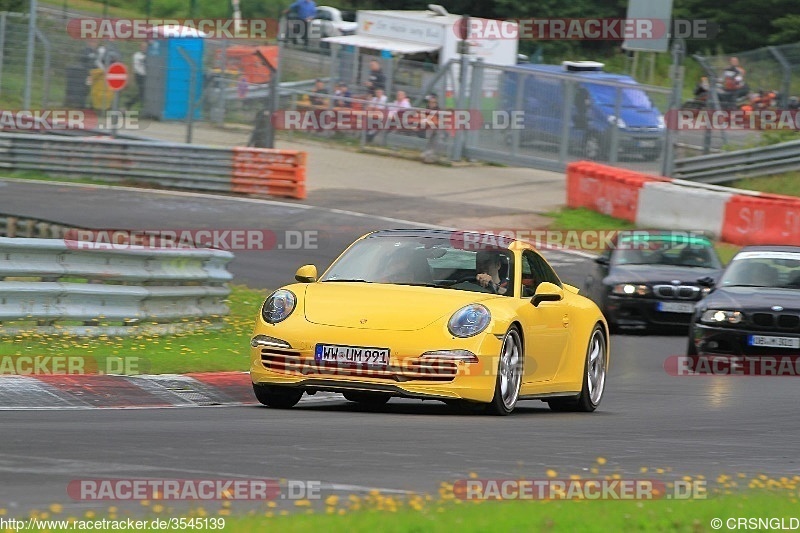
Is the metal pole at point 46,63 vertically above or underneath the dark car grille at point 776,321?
above

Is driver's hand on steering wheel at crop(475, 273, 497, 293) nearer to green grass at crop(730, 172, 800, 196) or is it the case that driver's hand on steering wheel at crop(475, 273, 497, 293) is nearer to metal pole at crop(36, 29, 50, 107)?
green grass at crop(730, 172, 800, 196)

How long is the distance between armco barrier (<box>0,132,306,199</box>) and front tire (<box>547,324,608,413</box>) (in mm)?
18042

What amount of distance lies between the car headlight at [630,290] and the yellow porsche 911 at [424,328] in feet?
24.8

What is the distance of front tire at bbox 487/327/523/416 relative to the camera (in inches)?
414

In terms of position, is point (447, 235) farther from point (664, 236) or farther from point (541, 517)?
point (664, 236)

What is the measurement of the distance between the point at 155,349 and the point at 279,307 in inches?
115

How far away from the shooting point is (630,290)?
19.5m

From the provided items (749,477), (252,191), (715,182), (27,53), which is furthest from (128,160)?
(749,477)

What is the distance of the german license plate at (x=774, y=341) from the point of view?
1586cm

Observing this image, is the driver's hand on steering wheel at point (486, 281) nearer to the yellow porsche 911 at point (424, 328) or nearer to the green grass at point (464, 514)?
the yellow porsche 911 at point (424, 328)

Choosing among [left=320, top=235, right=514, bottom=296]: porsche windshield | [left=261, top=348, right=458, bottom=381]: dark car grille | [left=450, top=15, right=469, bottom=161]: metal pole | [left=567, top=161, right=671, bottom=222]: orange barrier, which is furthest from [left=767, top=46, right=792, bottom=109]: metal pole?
[left=261, top=348, right=458, bottom=381]: dark car grille

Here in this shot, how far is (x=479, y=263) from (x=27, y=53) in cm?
2586

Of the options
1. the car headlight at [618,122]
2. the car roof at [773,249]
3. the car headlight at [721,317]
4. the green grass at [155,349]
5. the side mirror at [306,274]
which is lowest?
the green grass at [155,349]

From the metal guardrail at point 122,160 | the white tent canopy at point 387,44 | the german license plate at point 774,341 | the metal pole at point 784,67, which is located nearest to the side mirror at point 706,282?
the german license plate at point 774,341
